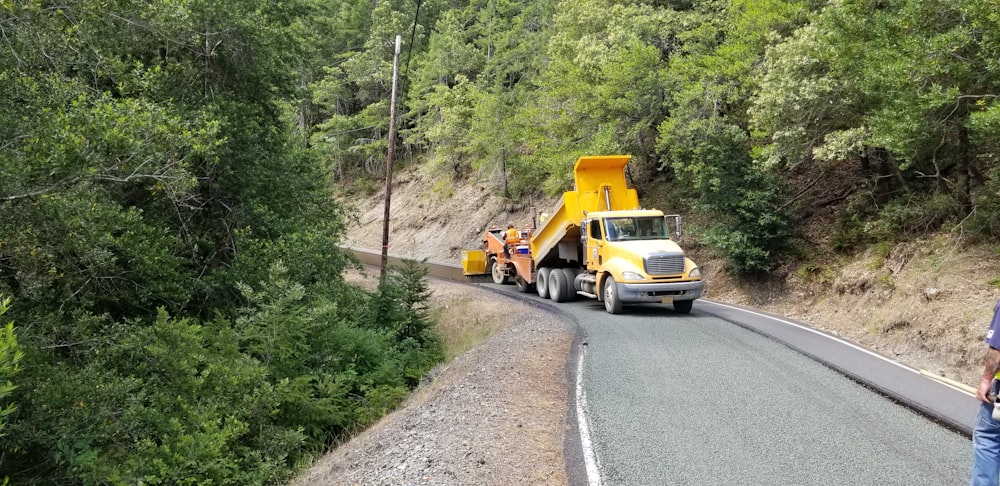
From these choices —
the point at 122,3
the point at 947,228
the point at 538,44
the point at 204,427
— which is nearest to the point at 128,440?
the point at 204,427

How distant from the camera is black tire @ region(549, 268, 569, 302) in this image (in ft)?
58.1

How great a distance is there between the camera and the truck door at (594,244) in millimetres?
15617

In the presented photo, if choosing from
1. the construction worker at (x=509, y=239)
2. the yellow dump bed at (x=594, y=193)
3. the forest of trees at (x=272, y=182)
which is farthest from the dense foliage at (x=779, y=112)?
the construction worker at (x=509, y=239)

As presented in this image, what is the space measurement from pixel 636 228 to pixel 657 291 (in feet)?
6.58

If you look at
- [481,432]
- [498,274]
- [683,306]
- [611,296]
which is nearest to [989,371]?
[481,432]

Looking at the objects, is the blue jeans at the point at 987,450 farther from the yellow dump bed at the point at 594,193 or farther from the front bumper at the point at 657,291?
the yellow dump bed at the point at 594,193

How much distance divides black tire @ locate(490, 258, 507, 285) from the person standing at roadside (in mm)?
18971

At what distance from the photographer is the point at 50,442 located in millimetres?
6949

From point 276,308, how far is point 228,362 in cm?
130

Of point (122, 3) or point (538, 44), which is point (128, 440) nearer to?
point (122, 3)

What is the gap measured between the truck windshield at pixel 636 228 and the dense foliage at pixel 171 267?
17.5 feet

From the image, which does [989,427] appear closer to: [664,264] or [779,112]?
[664,264]

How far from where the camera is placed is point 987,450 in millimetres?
4395

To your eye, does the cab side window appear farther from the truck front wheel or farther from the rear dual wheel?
the rear dual wheel
